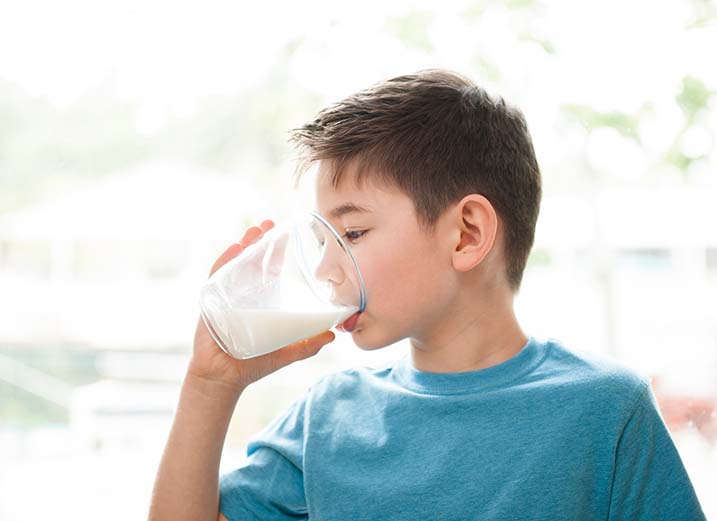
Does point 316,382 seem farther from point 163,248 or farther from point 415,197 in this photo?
point 163,248

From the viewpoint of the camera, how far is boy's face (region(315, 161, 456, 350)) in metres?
1.11

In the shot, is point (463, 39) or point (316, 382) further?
point (463, 39)

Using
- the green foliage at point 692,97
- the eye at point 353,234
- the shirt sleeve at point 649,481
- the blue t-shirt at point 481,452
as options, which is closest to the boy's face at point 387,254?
the eye at point 353,234

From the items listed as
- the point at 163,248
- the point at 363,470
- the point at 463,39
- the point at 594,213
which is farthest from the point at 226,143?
the point at 363,470

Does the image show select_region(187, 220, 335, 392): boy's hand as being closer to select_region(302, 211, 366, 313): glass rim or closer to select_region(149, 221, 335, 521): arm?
select_region(149, 221, 335, 521): arm

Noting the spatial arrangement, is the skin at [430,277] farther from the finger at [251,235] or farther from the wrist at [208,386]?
the wrist at [208,386]

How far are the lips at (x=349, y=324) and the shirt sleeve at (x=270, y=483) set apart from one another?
23cm

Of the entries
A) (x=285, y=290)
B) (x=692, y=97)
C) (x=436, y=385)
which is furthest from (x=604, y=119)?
(x=285, y=290)

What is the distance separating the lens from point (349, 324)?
111 centimetres

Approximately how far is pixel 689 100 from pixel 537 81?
292 millimetres

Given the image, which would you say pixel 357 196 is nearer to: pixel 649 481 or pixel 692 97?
pixel 649 481

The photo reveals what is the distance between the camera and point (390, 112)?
1.17 meters

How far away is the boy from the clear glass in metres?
0.05

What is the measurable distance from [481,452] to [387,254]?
0.96 ft
